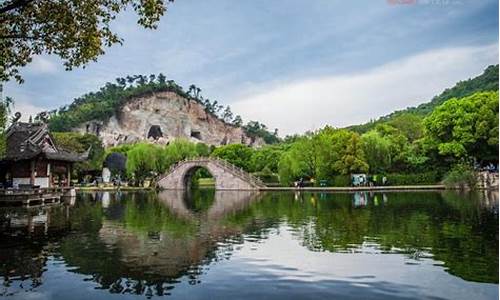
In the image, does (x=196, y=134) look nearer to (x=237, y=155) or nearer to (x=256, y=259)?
(x=237, y=155)

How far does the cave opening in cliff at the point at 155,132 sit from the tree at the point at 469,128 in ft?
209

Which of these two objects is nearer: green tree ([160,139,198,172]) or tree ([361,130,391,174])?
tree ([361,130,391,174])

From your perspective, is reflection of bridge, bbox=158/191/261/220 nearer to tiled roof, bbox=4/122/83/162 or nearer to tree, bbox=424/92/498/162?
tiled roof, bbox=4/122/83/162

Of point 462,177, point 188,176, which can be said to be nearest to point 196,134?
point 188,176

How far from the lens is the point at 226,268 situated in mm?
8617

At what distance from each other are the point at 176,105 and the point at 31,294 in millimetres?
91721

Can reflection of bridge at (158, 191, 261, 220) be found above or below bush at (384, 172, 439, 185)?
A: below

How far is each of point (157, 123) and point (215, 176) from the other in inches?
1883

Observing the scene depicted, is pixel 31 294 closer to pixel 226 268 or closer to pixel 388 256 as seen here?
pixel 226 268

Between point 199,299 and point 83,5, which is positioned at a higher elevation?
point 83,5

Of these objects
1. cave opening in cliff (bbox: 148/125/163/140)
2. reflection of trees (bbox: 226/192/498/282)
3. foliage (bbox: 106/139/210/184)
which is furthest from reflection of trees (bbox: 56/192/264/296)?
cave opening in cliff (bbox: 148/125/163/140)

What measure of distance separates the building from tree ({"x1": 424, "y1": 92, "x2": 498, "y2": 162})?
30231 millimetres

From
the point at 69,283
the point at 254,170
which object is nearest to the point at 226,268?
the point at 69,283

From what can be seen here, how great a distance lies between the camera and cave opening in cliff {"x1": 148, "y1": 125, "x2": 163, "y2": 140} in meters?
94.1
